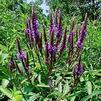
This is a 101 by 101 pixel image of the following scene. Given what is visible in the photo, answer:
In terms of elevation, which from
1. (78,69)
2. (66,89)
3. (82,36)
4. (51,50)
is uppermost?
(82,36)

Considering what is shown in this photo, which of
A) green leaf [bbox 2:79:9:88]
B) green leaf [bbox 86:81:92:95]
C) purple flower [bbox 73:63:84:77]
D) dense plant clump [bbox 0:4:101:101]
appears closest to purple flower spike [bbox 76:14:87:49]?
dense plant clump [bbox 0:4:101:101]

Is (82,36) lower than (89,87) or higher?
higher

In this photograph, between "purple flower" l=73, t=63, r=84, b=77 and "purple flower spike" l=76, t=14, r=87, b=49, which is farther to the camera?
"purple flower spike" l=76, t=14, r=87, b=49

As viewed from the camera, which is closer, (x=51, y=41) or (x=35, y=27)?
(x=51, y=41)

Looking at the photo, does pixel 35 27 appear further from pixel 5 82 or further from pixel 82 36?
pixel 5 82

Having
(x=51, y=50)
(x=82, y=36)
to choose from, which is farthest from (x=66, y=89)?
(x=82, y=36)

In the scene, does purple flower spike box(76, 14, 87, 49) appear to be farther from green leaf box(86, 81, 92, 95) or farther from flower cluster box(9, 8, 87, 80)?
green leaf box(86, 81, 92, 95)

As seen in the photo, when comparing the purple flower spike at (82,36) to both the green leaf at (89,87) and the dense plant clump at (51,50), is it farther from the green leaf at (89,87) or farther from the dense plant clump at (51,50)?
the green leaf at (89,87)

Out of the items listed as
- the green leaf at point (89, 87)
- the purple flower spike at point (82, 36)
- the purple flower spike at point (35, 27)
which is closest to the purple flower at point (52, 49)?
the purple flower spike at point (35, 27)

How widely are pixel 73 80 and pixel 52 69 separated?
23cm

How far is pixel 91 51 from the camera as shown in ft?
14.6

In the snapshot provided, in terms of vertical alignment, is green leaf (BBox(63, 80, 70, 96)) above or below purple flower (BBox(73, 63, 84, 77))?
below

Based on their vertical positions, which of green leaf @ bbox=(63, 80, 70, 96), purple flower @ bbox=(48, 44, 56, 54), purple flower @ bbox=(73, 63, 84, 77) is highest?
purple flower @ bbox=(48, 44, 56, 54)

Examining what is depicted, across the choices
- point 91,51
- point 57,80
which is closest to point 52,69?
point 57,80
